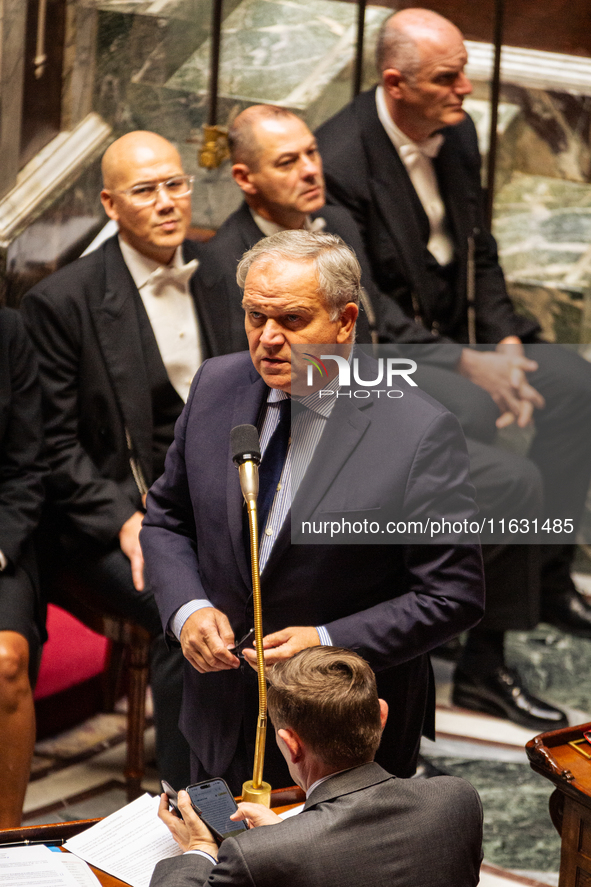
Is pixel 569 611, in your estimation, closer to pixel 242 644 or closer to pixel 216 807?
pixel 242 644

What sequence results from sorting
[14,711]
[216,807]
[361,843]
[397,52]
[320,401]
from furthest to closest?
[397,52] < [14,711] < [320,401] < [216,807] < [361,843]

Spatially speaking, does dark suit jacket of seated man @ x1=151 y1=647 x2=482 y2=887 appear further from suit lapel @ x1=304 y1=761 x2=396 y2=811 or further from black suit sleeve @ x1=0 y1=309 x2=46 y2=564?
black suit sleeve @ x1=0 y1=309 x2=46 y2=564

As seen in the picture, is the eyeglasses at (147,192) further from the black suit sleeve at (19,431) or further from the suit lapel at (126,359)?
the black suit sleeve at (19,431)

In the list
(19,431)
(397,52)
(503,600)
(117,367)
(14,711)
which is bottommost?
(503,600)

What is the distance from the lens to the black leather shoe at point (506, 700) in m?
A: 3.67

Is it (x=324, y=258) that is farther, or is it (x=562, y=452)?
(x=562, y=452)

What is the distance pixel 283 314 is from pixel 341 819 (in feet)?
3.14

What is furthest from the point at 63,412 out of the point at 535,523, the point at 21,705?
the point at 535,523

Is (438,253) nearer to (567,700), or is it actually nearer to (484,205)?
(484,205)

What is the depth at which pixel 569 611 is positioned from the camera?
421 cm

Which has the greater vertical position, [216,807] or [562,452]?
[216,807]

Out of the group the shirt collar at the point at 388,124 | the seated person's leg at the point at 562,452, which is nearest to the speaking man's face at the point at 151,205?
the shirt collar at the point at 388,124

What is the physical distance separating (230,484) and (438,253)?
2.03 m

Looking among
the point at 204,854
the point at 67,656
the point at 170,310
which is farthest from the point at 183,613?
the point at 67,656
